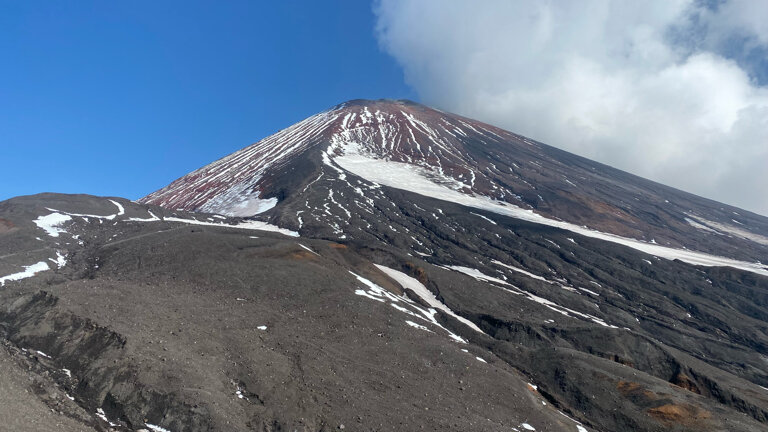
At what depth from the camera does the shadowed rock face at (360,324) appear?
84.1 ft

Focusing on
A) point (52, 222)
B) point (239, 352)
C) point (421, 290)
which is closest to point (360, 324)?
point (239, 352)

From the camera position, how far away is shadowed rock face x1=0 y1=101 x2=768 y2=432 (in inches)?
1009

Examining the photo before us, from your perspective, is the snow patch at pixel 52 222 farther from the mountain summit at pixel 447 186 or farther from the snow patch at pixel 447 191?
the snow patch at pixel 447 191

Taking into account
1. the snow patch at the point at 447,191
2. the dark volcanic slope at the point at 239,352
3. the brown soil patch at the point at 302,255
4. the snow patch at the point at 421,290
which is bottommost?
the dark volcanic slope at the point at 239,352

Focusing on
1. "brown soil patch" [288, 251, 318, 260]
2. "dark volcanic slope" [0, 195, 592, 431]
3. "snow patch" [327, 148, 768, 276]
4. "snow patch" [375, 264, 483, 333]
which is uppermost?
"snow patch" [327, 148, 768, 276]

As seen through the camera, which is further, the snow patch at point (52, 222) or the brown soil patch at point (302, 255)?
the snow patch at point (52, 222)

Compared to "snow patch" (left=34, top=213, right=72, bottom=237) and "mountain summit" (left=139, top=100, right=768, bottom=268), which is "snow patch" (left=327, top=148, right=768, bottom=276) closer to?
"mountain summit" (left=139, top=100, right=768, bottom=268)

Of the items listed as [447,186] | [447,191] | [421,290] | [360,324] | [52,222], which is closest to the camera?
[360,324]

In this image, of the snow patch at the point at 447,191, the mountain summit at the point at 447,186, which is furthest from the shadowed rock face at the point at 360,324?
the snow patch at the point at 447,191

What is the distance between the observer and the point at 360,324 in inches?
1467

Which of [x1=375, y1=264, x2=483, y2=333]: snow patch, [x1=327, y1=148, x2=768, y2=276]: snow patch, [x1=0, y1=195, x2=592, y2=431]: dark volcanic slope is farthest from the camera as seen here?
[x1=327, y1=148, x2=768, y2=276]: snow patch

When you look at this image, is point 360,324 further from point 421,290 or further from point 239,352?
point 421,290

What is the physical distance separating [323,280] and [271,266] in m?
5.43

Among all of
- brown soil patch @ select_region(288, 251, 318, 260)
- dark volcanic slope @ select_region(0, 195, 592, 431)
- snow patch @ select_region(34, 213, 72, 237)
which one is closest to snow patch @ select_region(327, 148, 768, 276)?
brown soil patch @ select_region(288, 251, 318, 260)
